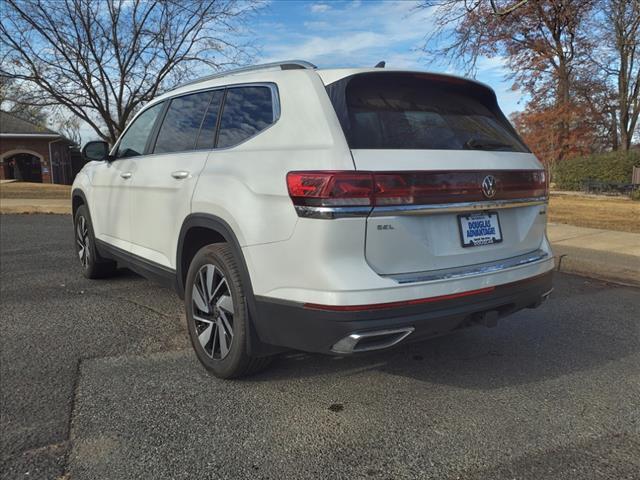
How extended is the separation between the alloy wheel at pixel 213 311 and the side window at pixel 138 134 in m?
1.69

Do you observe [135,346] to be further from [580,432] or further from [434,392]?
[580,432]

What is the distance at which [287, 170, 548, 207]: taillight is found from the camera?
248cm

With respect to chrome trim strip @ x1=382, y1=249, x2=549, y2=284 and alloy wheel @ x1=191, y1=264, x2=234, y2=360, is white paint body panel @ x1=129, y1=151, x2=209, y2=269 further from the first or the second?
chrome trim strip @ x1=382, y1=249, x2=549, y2=284

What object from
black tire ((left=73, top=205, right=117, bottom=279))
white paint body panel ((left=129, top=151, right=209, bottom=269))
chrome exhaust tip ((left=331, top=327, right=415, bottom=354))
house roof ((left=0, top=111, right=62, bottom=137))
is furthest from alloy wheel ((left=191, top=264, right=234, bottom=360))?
house roof ((left=0, top=111, right=62, bottom=137))

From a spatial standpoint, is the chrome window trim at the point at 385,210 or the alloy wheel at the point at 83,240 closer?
the chrome window trim at the point at 385,210

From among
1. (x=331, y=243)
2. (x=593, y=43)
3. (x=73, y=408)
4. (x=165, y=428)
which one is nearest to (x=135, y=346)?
(x=73, y=408)

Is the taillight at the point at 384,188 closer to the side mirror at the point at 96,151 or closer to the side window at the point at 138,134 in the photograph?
the side window at the point at 138,134

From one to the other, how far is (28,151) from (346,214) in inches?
1371

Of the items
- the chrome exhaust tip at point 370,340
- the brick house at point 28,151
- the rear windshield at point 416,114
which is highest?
the brick house at point 28,151

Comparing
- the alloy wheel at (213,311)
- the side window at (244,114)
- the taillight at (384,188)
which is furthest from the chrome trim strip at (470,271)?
the side window at (244,114)

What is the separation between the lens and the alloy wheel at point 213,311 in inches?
124

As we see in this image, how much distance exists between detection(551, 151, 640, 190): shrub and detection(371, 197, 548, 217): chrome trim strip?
2171 cm

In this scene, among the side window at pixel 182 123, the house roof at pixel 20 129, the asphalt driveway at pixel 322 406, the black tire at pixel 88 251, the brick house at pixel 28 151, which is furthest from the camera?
the brick house at pixel 28 151

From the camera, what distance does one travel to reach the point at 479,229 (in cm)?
290
